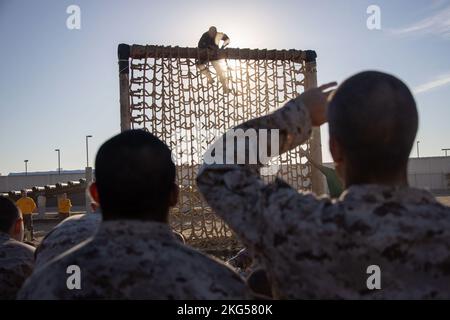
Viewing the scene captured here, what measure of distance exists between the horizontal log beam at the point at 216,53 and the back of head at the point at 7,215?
3873 mm

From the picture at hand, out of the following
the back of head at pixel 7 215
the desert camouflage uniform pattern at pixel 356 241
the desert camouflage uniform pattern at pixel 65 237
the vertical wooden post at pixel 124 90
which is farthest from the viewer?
the vertical wooden post at pixel 124 90

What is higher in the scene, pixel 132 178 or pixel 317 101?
pixel 317 101

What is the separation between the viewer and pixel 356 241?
1625 millimetres

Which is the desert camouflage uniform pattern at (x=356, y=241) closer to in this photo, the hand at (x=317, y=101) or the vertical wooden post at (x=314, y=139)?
the hand at (x=317, y=101)

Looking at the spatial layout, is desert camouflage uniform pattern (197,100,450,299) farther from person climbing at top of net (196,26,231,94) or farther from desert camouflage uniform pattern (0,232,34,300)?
person climbing at top of net (196,26,231,94)

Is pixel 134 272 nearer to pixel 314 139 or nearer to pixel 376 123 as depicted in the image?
pixel 376 123

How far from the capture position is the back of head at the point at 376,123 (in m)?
1.66

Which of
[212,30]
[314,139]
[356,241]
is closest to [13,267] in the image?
[356,241]

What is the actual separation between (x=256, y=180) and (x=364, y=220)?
400 millimetres

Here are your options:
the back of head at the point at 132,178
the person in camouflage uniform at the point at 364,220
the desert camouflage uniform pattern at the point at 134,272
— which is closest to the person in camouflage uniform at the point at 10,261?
the desert camouflage uniform pattern at the point at 134,272

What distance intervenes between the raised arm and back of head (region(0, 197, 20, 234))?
95.5 inches

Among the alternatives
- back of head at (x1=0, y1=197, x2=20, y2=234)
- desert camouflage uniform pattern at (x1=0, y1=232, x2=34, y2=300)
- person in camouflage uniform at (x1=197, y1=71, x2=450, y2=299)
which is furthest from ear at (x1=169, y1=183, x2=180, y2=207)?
back of head at (x1=0, y1=197, x2=20, y2=234)
